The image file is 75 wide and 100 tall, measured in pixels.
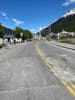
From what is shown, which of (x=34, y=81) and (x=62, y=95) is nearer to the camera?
(x=62, y=95)

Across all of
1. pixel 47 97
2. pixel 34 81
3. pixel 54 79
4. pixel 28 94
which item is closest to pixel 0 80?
pixel 34 81

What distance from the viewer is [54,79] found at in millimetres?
10961

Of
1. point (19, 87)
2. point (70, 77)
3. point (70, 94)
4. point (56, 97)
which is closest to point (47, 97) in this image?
point (56, 97)

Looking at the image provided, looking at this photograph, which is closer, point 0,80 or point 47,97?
point 47,97

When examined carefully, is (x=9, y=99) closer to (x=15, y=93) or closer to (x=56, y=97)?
(x=15, y=93)

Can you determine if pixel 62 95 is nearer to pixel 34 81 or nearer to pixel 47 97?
pixel 47 97

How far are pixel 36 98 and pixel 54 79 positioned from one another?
3273 millimetres

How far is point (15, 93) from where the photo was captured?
864 centimetres

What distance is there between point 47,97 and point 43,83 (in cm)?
231

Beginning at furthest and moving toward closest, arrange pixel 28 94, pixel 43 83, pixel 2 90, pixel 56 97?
pixel 43 83 → pixel 2 90 → pixel 28 94 → pixel 56 97

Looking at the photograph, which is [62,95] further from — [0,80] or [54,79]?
[0,80]

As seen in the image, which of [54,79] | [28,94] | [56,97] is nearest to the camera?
[56,97]

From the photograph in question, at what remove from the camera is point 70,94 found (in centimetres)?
814

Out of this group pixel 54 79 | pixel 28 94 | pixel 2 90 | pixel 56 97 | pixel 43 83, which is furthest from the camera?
pixel 54 79
